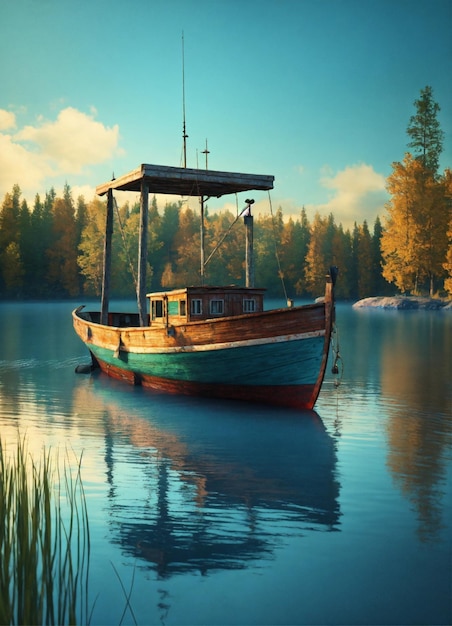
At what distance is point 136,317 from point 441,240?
126ft

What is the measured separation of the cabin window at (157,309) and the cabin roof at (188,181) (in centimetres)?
301

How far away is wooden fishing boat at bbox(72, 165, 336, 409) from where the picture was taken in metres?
12.5

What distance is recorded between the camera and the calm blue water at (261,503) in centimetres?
510

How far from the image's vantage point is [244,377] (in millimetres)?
13438

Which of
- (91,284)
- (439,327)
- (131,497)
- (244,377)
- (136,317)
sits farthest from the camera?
(91,284)

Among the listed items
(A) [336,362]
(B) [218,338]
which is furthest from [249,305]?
(A) [336,362]

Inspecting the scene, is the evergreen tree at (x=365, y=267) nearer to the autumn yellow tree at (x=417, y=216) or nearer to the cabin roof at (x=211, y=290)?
the autumn yellow tree at (x=417, y=216)

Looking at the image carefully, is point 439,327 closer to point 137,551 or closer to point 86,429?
point 86,429

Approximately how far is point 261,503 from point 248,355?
5.73m

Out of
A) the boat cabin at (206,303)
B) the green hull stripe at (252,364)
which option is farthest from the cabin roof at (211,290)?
the green hull stripe at (252,364)

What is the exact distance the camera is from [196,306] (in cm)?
1453

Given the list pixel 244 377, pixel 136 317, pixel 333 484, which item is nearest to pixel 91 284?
pixel 136 317

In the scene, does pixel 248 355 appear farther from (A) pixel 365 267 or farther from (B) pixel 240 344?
(A) pixel 365 267

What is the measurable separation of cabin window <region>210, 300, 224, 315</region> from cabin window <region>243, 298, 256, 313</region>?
0.59 metres
